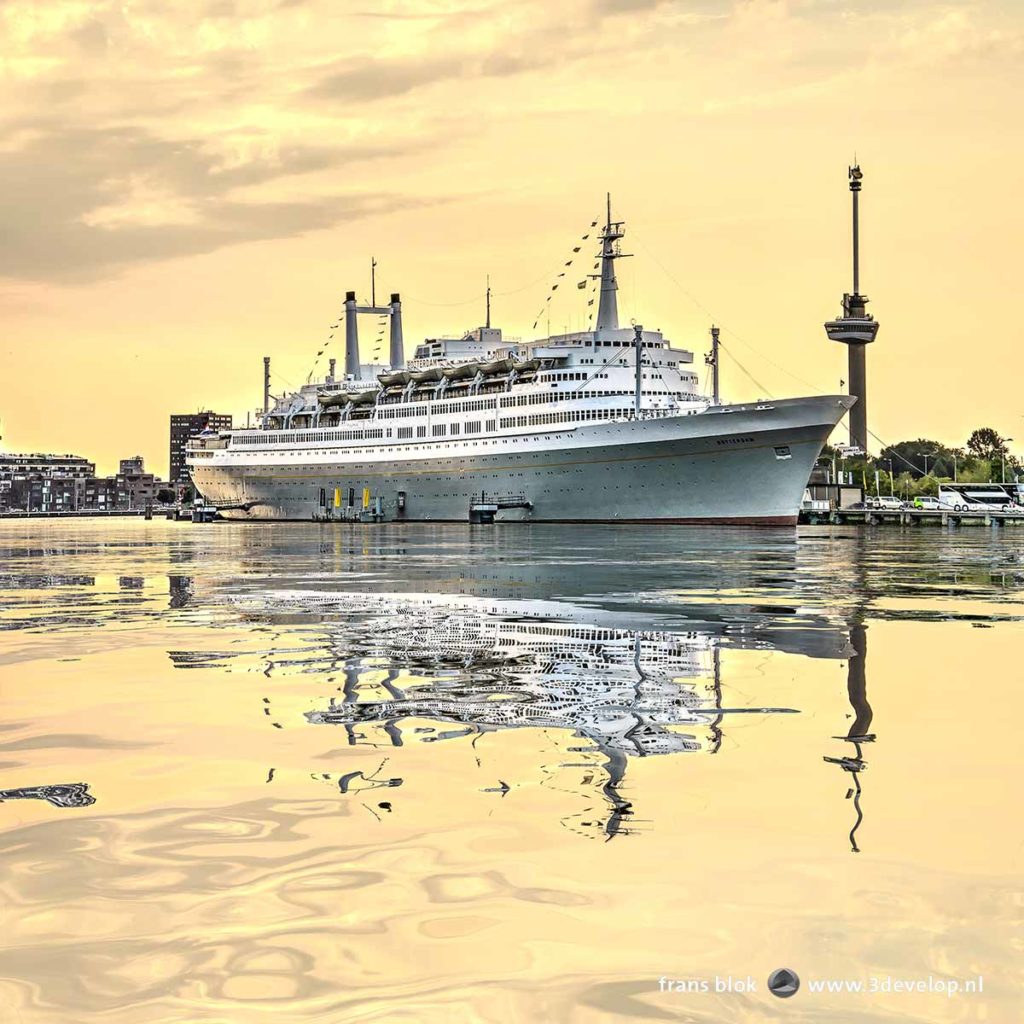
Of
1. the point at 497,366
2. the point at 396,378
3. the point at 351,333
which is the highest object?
the point at 351,333

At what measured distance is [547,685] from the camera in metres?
10.7

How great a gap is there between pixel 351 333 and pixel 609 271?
108 ft

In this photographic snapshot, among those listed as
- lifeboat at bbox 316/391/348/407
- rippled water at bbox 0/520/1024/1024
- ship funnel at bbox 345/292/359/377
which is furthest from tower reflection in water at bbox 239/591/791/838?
ship funnel at bbox 345/292/359/377

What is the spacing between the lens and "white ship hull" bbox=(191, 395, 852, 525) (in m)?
69.1

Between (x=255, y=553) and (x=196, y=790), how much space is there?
118ft

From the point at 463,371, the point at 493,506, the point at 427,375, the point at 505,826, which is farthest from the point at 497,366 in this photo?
the point at 505,826

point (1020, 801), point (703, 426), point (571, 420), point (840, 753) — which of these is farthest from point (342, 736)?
point (571, 420)

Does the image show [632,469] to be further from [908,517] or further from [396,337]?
[396,337]

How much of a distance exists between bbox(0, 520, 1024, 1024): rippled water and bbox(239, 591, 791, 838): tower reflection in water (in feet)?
0.15

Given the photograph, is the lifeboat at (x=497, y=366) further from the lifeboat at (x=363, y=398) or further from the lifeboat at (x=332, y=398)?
the lifeboat at (x=332, y=398)

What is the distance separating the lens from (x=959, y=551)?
4409cm

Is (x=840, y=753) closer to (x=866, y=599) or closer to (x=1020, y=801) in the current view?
(x=1020, y=801)

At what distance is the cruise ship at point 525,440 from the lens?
70.1 m

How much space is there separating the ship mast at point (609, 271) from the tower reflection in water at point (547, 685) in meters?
73.0
